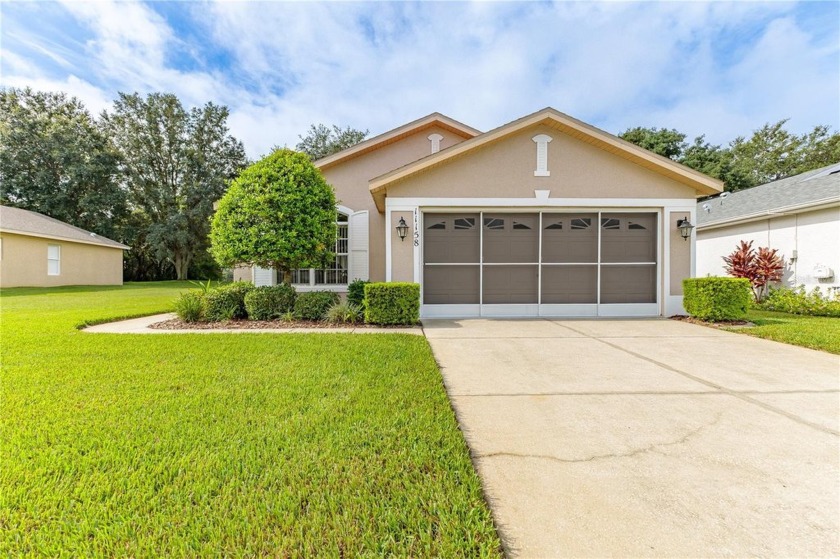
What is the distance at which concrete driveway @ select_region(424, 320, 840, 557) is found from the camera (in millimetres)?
1713

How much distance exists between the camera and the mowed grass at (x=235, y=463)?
5.37 ft

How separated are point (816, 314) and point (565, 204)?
7364mm

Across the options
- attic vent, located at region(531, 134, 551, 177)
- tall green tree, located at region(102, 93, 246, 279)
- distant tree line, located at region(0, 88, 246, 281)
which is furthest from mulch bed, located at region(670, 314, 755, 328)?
tall green tree, located at region(102, 93, 246, 279)

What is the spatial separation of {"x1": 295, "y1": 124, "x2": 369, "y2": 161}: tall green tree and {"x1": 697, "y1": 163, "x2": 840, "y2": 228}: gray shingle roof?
23.0 m

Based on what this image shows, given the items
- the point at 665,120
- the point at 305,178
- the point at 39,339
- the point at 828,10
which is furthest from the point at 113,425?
the point at 665,120

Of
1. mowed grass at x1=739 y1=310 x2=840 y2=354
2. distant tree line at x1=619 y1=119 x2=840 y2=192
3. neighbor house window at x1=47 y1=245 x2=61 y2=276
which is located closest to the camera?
mowed grass at x1=739 y1=310 x2=840 y2=354

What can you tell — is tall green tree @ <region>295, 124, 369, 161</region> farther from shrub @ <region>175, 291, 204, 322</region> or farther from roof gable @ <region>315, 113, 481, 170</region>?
shrub @ <region>175, 291, 204, 322</region>

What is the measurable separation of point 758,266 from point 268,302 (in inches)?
547

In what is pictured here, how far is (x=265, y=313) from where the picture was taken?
7.61 metres

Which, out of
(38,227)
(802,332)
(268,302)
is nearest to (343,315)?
(268,302)

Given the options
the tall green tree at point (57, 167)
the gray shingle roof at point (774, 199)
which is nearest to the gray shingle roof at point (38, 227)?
the tall green tree at point (57, 167)

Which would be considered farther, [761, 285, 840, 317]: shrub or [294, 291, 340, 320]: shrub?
[761, 285, 840, 317]: shrub

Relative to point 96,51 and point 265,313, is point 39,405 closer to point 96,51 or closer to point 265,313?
point 265,313

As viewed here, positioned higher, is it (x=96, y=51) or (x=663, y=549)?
(x=96, y=51)
